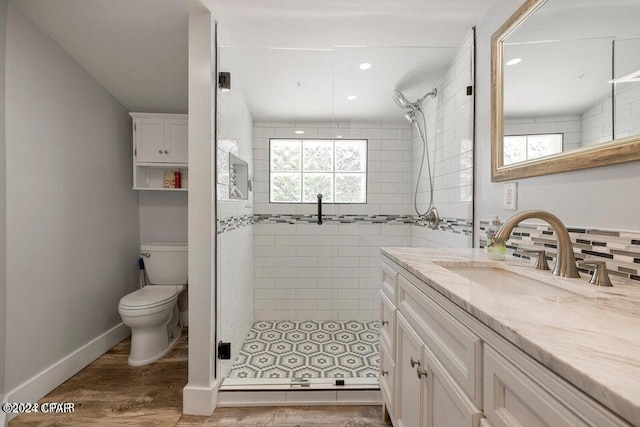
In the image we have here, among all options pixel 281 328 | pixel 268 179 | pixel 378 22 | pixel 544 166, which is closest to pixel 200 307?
pixel 281 328

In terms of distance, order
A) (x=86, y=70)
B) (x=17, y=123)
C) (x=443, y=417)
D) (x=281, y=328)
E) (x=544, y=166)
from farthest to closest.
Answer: (x=281, y=328) → (x=86, y=70) → (x=17, y=123) → (x=544, y=166) → (x=443, y=417)

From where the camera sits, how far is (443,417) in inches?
34.0

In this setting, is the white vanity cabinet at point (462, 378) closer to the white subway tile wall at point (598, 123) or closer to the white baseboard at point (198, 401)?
the white subway tile wall at point (598, 123)

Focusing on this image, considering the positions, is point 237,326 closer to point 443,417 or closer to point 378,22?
point 443,417

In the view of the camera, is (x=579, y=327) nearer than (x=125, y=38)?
Yes

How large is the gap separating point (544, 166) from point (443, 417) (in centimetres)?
99

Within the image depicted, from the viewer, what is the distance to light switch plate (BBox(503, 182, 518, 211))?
4.47ft

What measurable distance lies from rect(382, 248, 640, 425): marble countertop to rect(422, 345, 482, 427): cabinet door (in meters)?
0.23

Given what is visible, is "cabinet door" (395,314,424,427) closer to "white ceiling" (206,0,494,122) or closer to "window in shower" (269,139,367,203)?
"window in shower" (269,139,367,203)

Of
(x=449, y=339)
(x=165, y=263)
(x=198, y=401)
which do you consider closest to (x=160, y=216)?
(x=165, y=263)

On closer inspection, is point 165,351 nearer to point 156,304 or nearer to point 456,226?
point 156,304

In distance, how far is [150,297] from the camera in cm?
221

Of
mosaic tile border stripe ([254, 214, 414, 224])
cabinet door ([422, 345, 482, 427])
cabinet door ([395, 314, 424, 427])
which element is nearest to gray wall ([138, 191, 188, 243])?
mosaic tile border stripe ([254, 214, 414, 224])

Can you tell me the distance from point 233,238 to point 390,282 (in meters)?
1.18
